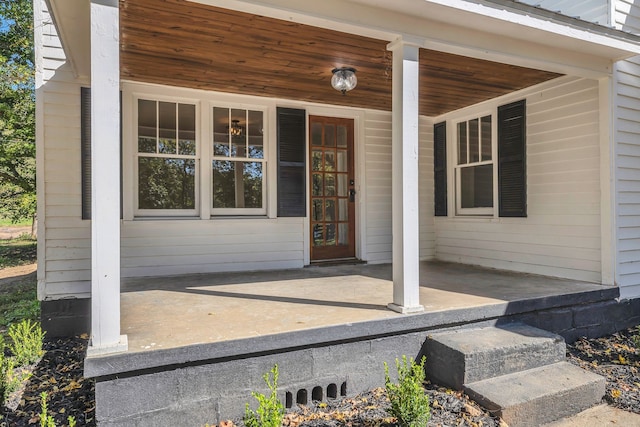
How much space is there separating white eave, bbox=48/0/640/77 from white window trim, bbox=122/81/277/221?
664 millimetres

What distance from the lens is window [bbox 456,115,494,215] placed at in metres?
5.15

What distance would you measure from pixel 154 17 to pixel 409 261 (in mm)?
2486

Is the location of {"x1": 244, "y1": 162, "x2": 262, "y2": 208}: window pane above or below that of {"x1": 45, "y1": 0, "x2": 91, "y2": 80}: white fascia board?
below

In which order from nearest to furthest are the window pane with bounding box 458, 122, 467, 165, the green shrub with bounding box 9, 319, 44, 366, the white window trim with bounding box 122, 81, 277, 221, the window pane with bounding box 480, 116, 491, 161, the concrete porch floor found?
1. the concrete porch floor
2. the green shrub with bounding box 9, 319, 44, 366
3. the white window trim with bounding box 122, 81, 277, 221
4. the window pane with bounding box 480, 116, 491, 161
5. the window pane with bounding box 458, 122, 467, 165

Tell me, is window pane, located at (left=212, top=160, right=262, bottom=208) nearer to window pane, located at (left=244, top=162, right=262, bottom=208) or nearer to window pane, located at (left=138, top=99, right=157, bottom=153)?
window pane, located at (left=244, top=162, right=262, bottom=208)

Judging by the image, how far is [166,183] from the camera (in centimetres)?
450

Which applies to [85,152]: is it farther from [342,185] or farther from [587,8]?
[587,8]

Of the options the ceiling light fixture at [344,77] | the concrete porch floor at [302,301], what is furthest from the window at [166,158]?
the ceiling light fixture at [344,77]

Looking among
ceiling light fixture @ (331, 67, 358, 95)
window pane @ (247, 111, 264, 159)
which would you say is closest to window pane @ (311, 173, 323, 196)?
window pane @ (247, 111, 264, 159)

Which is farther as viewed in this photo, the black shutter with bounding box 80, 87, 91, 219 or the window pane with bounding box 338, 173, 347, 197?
the window pane with bounding box 338, 173, 347, 197

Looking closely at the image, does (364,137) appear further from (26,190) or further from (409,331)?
(26,190)

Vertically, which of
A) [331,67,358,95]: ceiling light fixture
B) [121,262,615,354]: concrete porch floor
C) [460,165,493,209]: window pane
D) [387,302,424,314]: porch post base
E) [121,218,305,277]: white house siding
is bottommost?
[121,262,615,354]: concrete porch floor

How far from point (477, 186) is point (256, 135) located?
2.93 meters

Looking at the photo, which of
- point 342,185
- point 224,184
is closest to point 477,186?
point 342,185
